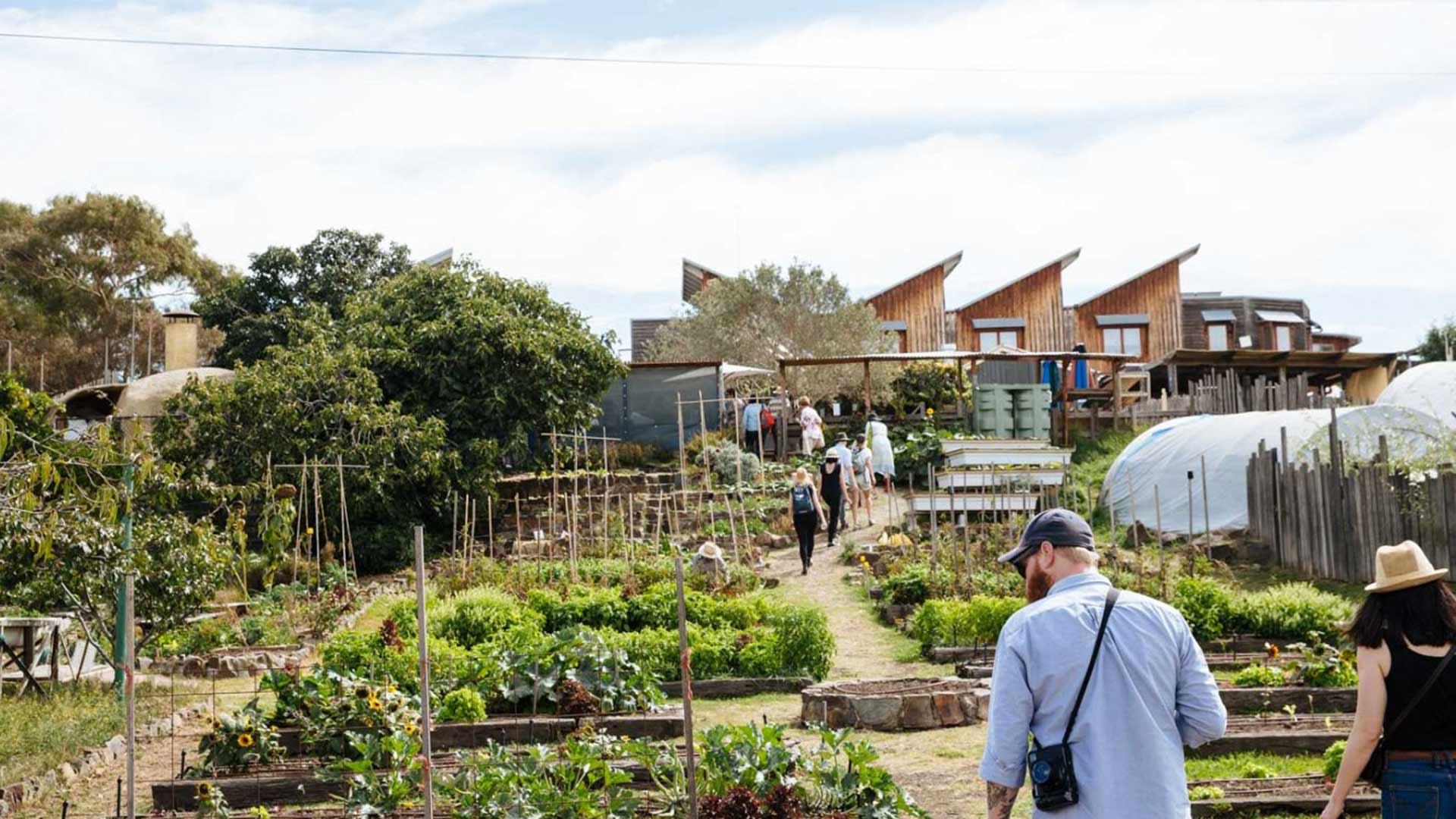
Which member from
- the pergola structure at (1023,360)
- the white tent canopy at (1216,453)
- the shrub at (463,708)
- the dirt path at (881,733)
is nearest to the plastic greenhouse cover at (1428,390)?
the white tent canopy at (1216,453)

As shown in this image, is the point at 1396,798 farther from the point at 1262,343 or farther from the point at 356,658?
the point at 1262,343

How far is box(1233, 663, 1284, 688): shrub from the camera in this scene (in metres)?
10.9

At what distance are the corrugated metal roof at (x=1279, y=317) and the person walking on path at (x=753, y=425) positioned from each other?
80.9ft

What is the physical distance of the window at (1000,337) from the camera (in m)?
46.6

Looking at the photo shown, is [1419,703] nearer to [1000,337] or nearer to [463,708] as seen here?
[463,708]

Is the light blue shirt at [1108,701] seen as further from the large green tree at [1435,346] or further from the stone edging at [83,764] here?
the large green tree at [1435,346]

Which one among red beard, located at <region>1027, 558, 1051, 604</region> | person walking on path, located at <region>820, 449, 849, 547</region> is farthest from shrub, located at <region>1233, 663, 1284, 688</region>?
person walking on path, located at <region>820, 449, 849, 547</region>

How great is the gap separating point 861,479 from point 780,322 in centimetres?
1492

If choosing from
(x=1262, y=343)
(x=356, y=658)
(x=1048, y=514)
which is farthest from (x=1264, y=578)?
(x=1262, y=343)

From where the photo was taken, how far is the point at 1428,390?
2309 centimetres

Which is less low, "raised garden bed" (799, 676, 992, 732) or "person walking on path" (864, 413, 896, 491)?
"person walking on path" (864, 413, 896, 491)

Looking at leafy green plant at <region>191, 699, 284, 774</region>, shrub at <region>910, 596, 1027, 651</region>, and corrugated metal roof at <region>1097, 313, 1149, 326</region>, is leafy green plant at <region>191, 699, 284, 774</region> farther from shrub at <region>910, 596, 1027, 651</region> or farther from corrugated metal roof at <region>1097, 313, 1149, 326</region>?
corrugated metal roof at <region>1097, 313, 1149, 326</region>

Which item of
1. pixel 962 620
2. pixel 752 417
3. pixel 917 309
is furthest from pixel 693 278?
pixel 962 620

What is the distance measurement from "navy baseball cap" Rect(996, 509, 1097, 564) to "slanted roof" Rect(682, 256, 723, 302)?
4204 cm
